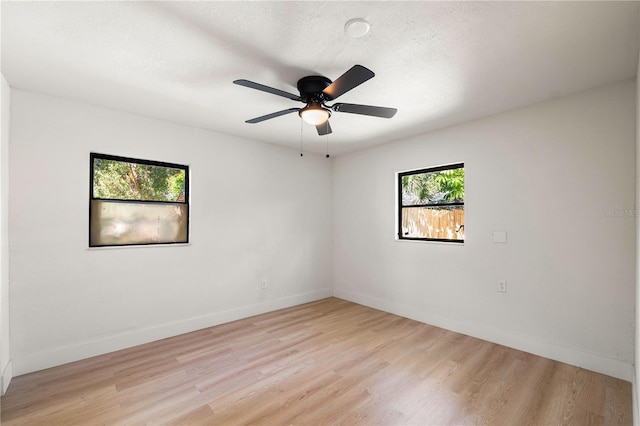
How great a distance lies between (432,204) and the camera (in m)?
3.99

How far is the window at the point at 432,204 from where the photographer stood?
12.2 ft

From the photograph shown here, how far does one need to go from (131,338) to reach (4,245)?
1421mm

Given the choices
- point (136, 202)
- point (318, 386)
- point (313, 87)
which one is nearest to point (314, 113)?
point (313, 87)

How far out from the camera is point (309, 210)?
497cm

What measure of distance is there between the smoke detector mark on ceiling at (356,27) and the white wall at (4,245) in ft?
8.87

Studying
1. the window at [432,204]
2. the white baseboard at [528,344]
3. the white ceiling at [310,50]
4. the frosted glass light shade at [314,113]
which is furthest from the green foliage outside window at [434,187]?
the frosted glass light shade at [314,113]

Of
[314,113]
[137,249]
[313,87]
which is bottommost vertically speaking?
[137,249]

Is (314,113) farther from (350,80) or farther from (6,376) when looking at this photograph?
(6,376)

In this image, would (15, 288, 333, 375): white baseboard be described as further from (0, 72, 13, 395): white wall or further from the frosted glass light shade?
the frosted glass light shade

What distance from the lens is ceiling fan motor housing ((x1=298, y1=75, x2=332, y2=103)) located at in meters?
2.33

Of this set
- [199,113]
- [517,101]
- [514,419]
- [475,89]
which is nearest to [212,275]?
[199,113]

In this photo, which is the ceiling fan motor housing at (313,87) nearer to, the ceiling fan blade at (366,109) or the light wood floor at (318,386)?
the ceiling fan blade at (366,109)

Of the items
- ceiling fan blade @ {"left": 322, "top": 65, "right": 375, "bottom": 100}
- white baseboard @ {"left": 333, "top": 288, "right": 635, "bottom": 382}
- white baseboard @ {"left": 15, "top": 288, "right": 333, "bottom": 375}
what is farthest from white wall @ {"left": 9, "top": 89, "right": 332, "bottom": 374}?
ceiling fan blade @ {"left": 322, "top": 65, "right": 375, "bottom": 100}

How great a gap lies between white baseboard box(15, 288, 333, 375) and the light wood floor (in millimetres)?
96
